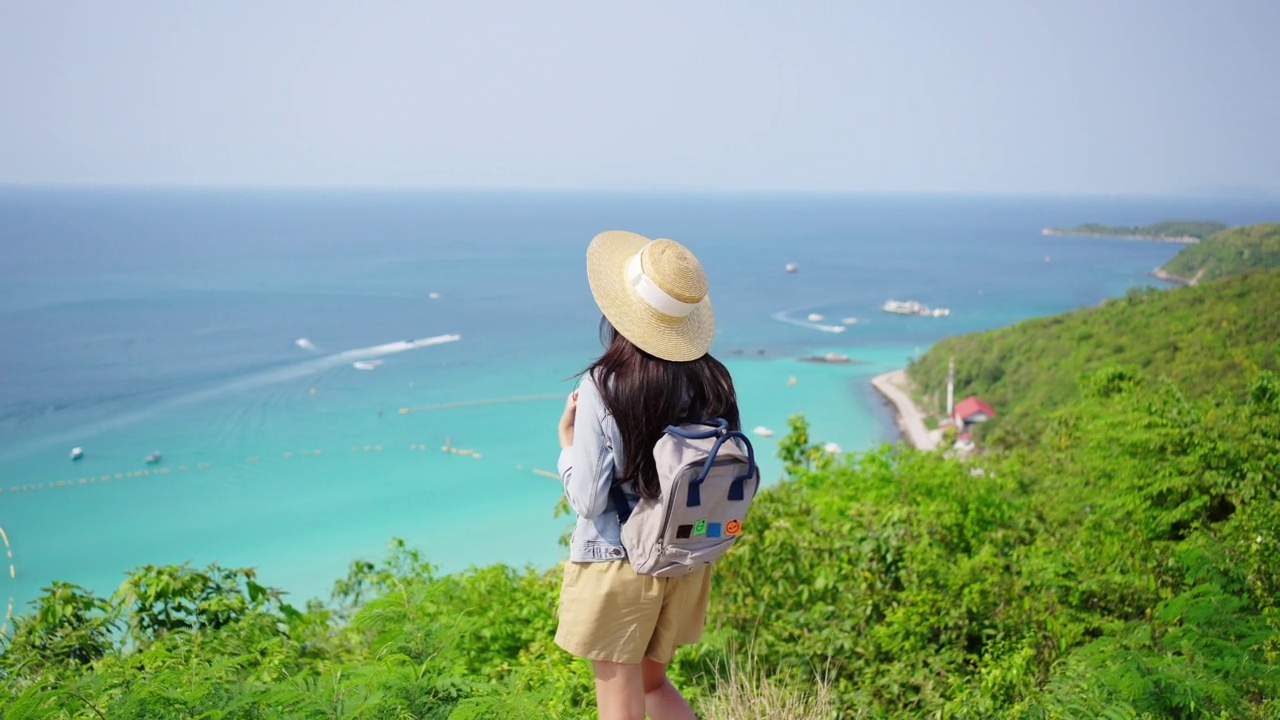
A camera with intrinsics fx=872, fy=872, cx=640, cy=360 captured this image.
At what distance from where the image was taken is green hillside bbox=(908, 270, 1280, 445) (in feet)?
40.2

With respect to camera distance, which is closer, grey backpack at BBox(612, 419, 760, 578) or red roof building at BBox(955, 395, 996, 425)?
grey backpack at BBox(612, 419, 760, 578)

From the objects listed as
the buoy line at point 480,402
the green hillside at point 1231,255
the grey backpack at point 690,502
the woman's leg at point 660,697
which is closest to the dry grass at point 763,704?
the woman's leg at point 660,697

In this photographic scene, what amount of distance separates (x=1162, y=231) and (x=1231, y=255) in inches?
2240

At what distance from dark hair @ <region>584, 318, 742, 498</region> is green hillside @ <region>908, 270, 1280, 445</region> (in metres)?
5.94

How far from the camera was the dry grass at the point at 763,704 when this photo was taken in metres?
2.64

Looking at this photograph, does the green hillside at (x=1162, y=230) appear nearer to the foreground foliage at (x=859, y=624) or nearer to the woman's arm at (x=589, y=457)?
the foreground foliage at (x=859, y=624)

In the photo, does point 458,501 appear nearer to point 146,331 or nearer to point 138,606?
Result: point 138,606

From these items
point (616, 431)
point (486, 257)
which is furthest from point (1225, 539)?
point (486, 257)

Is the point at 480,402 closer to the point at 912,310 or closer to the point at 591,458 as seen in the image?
the point at 912,310

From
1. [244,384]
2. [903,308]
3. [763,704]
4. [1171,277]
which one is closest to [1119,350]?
[763,704]

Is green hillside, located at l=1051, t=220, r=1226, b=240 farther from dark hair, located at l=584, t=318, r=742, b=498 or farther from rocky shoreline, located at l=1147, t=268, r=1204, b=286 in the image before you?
dark hair, located at l=584, t=318, r=742, b=498

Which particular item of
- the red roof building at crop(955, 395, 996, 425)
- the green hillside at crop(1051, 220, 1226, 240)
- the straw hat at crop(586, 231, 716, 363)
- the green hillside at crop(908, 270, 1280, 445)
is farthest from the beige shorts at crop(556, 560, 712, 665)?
the green hillside at crop(1051, 220, 1226, 240)

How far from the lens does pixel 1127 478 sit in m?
4.47

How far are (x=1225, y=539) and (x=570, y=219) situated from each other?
131390mm
